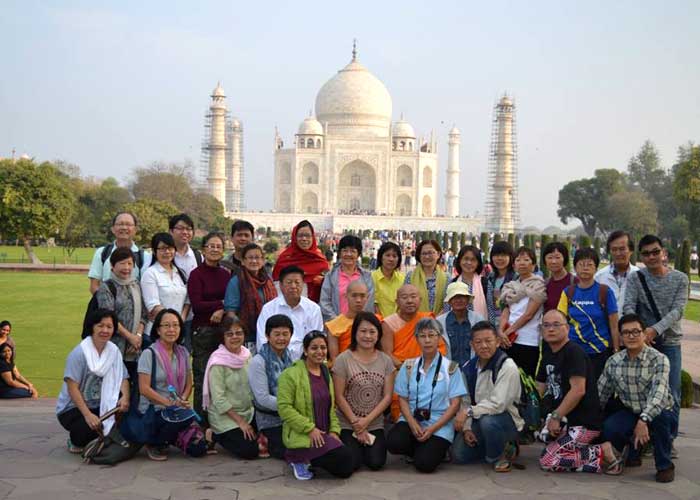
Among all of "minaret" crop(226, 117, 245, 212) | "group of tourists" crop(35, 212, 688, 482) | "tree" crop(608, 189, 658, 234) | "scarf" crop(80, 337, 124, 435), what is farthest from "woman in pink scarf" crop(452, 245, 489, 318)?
"minaret" crop(226, 117, 245, 212)

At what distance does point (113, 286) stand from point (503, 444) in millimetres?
1783

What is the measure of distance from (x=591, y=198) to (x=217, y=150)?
16462mm

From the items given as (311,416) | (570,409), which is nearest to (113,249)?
(311,416)

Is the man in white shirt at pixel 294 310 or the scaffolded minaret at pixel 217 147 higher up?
the scaffolded minaret at pixel 217 147

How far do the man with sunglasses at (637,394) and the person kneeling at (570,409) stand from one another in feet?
0.22

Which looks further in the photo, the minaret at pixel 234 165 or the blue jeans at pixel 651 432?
the minaret at pixel 234 165

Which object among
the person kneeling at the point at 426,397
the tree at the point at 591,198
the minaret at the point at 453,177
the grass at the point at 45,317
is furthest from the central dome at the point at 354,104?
the person kneeling at the point at 426,397

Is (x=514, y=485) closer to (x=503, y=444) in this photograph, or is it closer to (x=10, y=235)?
(x=503, y=444)

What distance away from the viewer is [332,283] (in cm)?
399

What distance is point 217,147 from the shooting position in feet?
119

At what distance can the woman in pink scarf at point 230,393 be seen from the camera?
11.3 feet

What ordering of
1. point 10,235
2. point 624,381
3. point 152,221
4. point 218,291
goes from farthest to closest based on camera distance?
1. point 152,221
2. point 10,235
3. point 218,291
4. point 624,381

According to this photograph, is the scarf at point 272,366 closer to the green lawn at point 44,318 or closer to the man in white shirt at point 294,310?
the man in white shirt at point 294,310

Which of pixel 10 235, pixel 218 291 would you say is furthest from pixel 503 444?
pixel 10 235
